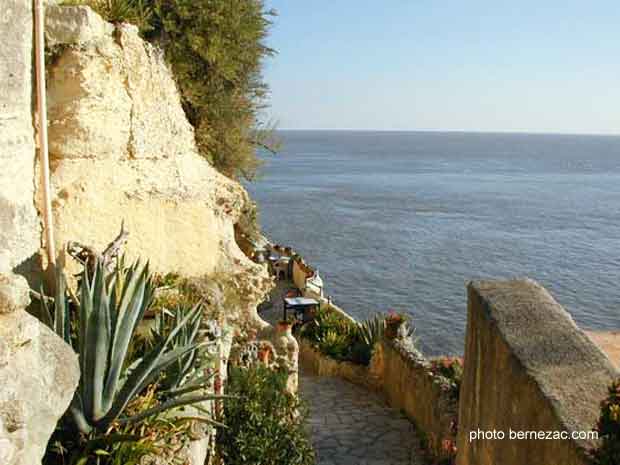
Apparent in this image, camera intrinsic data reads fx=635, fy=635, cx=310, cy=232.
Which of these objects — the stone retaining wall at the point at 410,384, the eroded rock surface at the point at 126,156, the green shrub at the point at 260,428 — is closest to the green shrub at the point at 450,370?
the stone retaining wall at the point at 410,384

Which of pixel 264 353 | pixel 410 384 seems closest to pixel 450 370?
pixel 410 384

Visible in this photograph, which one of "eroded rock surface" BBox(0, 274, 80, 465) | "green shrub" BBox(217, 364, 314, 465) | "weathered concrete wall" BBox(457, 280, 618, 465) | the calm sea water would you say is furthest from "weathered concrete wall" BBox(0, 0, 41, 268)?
the calm sea water

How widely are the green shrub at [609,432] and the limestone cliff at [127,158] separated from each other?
216 inches

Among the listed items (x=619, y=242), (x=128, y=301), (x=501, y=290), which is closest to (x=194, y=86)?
(x=128, y=301)

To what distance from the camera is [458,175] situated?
97.8 metres

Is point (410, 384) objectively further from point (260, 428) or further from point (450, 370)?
point (260, 428)

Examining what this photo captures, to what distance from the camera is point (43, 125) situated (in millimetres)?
6223

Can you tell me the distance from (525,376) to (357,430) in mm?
5598

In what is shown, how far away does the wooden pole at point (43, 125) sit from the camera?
6.05 m

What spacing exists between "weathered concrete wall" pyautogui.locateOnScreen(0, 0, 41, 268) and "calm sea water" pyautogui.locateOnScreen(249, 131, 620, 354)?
1759 centimetres

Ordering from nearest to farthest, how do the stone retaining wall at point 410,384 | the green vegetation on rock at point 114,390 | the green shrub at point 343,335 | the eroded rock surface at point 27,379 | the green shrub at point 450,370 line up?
the eroded rock surface at point 27,379 → the green vegetation on rock at point 114,390 → the stone retaining wall at point 410,384 → the green shrub at point 450,370 → the green shrub at point 343,335

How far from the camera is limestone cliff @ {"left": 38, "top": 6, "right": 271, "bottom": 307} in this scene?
6816mm

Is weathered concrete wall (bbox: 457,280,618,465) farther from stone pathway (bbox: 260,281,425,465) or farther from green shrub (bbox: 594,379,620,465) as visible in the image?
stone pathway (bbox: 260,281,425,465)

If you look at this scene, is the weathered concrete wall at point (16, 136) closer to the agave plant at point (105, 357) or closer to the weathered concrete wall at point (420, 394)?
the agave plant at point (105, 357)
